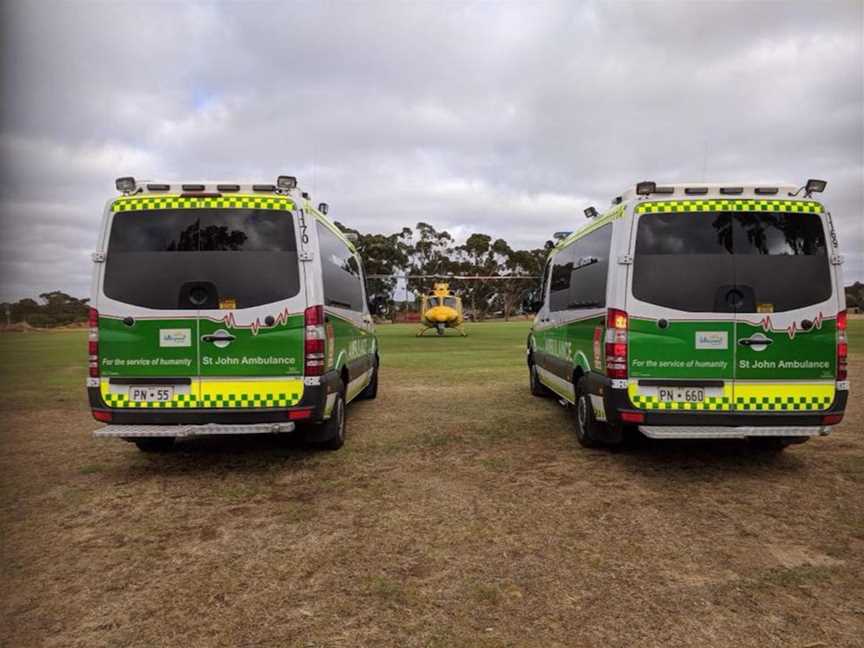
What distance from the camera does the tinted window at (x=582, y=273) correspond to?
5.89 meters

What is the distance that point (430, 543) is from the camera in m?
3.94

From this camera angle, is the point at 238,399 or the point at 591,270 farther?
the point at 591,270

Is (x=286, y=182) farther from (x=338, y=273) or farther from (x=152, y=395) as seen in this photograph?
(x=152, y=395)

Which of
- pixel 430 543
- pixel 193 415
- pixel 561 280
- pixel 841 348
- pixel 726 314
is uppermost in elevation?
pixel 561 280

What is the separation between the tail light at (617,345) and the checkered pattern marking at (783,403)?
1023mm

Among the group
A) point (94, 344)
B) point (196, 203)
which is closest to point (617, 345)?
point (196, 203)

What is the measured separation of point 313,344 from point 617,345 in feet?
8.92

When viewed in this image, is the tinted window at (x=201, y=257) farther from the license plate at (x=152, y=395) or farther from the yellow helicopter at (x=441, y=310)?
the yellow helicopter at (x=441, y=310)

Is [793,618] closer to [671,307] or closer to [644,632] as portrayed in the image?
[644,632]

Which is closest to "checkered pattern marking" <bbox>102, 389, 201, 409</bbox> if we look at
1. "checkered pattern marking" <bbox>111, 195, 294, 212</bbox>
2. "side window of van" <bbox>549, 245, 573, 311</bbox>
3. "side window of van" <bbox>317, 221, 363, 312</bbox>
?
"side window of van" <bbox>317, 221, 363, 312</bbox>

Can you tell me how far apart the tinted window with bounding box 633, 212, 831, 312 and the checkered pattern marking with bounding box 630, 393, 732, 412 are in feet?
2.60

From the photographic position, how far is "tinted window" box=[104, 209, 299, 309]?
5445mm

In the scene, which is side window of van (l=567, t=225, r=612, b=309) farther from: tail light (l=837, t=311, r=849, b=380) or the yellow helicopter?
the yellow helicopter

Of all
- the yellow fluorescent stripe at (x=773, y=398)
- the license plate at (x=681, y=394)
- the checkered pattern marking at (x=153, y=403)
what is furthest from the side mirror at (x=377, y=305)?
the yellow fluorescent stripe at (x=773, y=398)
